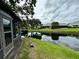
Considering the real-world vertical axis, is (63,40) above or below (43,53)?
below

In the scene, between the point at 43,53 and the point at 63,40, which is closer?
the point at 43,53

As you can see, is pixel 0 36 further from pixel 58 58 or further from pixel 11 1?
pixel 11 1

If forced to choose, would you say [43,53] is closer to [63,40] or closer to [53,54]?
[53,54]

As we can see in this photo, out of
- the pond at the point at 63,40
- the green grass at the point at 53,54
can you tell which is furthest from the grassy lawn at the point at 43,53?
the pond at the point at 63,40

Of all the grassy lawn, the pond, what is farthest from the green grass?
the pond

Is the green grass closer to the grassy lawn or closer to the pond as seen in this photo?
the grassy lawn

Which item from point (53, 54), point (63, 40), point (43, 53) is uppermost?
point (43, 53)

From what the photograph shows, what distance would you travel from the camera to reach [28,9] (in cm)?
2161

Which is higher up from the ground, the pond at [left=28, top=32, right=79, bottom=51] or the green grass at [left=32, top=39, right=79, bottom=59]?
the green grass at [left=32, top=39, right=79, bottom=59]

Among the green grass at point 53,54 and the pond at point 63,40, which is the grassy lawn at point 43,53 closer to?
the green grass at point 53,54

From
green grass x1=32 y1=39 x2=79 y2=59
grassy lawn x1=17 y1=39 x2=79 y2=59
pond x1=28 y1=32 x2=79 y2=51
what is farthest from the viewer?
pond x1=28 y1=32 x2=79 y2=51

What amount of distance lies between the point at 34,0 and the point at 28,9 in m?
2.16

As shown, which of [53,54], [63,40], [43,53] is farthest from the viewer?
[63,40]

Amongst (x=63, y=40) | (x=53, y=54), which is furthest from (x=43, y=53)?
(x=63, y=40)
